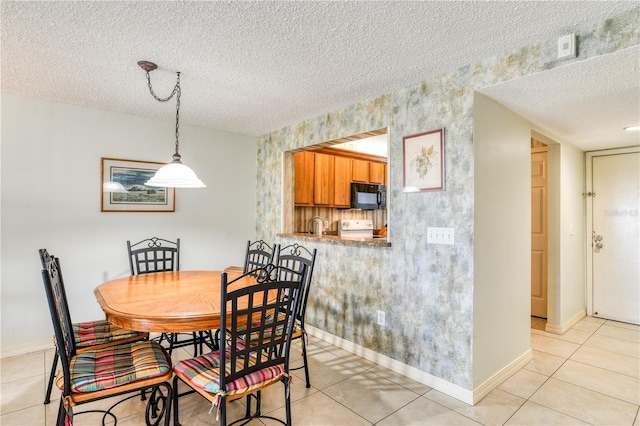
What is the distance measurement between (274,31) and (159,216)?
2744 millimetres

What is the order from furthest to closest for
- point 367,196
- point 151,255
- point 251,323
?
point 367,196
point 151,255
point 251,323

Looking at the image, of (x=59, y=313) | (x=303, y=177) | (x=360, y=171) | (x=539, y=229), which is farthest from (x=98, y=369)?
(x=539, y=229)

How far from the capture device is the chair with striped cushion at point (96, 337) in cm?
215

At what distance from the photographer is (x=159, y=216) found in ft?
13.0

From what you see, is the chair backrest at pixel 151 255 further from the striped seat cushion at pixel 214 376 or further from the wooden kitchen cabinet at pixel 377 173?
the wooden kitchen cabinet at pixel 377 173

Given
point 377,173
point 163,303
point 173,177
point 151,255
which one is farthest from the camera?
point 377,173

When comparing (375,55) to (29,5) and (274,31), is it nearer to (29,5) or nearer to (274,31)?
(274,31)

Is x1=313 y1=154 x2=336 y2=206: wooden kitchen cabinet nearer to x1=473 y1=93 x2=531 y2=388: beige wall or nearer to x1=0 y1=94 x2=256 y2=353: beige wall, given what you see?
x1=0 y1=94 x2=256 y2=353: beige wall

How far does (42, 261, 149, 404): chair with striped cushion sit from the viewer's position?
215cm

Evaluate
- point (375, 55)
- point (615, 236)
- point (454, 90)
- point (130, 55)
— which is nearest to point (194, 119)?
point (130, 55)

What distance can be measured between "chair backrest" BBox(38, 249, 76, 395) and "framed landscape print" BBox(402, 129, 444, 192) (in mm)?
2368

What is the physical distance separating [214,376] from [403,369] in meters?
1.67

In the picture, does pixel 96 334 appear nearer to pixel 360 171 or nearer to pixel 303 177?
pixel 303 177

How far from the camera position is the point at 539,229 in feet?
14.0
